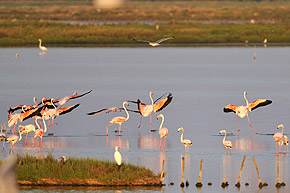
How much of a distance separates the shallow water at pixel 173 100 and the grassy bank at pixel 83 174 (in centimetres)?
18

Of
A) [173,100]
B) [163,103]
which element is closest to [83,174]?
[163,103]

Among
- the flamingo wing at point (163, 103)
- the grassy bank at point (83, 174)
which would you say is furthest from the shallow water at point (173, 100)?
the flamingo wing at point (163, 103)

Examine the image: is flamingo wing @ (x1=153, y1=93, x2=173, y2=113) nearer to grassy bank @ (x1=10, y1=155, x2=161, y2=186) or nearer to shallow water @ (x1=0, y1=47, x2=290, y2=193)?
shallow water @ (x1=0, y1=47, x2=290, y2=193)

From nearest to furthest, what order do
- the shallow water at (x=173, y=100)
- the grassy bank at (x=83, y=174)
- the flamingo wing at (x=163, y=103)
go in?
1. the grassy bank at (x=83, y=174)
2. the shallow water at (x=173, y=100)
3. the flamingo wing at (x=163, y=103)

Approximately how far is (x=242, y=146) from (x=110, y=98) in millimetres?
9587

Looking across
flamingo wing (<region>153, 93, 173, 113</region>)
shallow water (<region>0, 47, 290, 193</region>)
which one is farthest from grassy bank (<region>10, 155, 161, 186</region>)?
flamingo wing (<region>153, 93, 173, 113</region>)

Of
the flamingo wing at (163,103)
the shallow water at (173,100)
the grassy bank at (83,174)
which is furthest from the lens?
the flamingo wing at (163,103)

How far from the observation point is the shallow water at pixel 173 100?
45.1 ft

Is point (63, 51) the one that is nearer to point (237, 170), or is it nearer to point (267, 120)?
point (267, 120)

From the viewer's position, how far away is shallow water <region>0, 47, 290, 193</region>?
13.8 m

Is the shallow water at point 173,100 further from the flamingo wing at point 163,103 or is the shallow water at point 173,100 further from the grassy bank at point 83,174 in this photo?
the flamingo wing at point 163,103

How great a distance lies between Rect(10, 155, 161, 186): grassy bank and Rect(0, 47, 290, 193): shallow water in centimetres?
18

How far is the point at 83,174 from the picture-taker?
1146 cm

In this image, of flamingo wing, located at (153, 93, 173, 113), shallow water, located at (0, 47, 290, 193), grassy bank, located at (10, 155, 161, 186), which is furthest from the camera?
flamingo wing, located at (153, 93, 173, 113)
